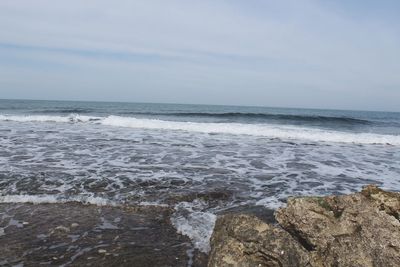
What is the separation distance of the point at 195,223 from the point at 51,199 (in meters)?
2.78

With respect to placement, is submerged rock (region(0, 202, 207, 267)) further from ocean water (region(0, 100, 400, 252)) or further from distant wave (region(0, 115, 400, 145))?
distant wave (region(0, 115, 400, 145))

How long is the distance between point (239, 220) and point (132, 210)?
290 centimetres

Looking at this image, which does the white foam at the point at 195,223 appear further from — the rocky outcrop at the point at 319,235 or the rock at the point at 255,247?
the rock at the point at 255,247

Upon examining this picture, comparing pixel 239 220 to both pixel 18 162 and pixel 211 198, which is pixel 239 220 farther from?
pixel 18 162

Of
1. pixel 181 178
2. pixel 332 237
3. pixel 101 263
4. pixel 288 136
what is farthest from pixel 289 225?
pixel 288 136

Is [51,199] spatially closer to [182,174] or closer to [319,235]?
[182,174]

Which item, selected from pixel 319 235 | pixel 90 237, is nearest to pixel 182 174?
pixel 90 237

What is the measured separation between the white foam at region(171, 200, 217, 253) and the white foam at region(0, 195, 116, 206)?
130cm

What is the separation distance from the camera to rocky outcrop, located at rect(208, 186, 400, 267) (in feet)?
A: 12.7

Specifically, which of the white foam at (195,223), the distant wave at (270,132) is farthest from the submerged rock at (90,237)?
the distant wave at (270,132)

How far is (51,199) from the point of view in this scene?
6996 millimetres

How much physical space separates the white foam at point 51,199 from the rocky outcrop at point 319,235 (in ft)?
10.4

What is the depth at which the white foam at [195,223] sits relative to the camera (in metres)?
5.36

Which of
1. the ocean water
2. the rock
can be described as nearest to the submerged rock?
the ocean water
